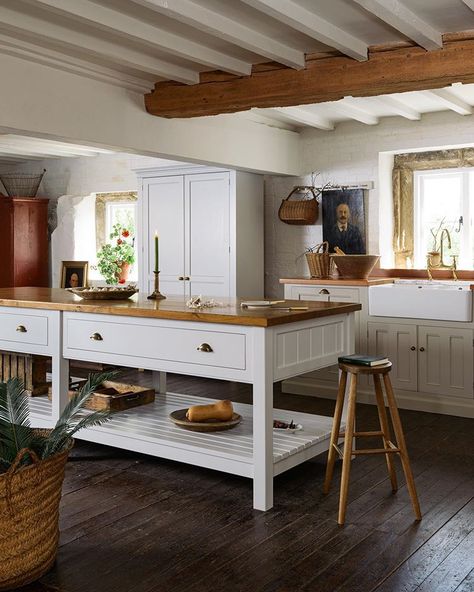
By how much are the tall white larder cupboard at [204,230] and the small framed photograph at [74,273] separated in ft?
5.31

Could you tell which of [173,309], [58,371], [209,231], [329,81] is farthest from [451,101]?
[58,371]

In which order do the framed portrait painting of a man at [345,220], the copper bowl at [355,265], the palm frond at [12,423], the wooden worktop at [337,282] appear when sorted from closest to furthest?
1. the palm frond at [12,423]
2. the wooden worktop at [337,282]
3. the copper bowl at [355,265]
4. the framed portrait painting of a man at [345,220]

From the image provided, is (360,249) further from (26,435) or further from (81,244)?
(26,435)

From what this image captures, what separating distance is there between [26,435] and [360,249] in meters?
4.84

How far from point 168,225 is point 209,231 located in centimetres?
51

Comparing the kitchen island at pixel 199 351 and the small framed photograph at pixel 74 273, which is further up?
the small framed photograph at pixel 74 273

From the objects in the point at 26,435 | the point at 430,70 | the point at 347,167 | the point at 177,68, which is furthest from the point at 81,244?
the point at 26,435

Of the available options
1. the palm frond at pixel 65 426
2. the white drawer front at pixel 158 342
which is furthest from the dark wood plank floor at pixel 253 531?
the white drawer front at pixel 158 342

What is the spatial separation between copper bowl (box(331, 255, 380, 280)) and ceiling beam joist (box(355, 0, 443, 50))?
2.38m

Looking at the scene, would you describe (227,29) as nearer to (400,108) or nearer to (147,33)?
(147,33)

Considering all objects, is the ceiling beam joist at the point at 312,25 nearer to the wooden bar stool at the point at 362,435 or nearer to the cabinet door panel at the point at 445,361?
the wooden bar stool at the point at 362,435

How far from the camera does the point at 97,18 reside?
3939 mm

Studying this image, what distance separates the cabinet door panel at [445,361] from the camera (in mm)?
5570

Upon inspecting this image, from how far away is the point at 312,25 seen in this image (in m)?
4.01
